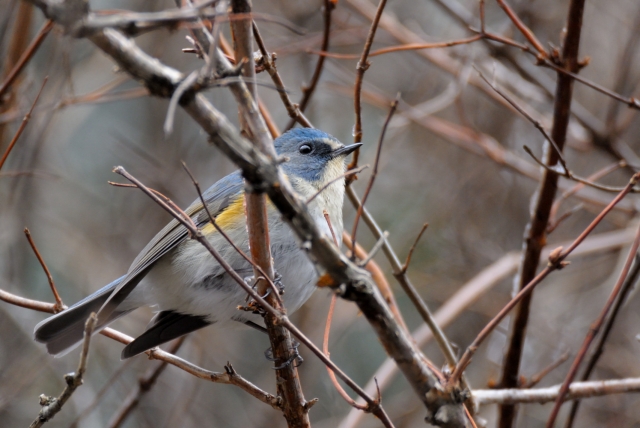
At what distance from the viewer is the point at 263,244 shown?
2.12 meters

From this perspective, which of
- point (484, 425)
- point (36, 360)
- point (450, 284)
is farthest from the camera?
point (450, 284)

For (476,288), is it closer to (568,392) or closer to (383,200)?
(568,392)

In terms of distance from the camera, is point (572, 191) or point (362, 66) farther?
point (572, 191)

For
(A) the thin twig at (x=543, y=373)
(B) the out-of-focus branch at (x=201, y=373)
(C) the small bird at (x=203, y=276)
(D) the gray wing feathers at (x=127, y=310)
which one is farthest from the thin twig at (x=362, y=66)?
(A) the thin twig at (x=543, y=373)

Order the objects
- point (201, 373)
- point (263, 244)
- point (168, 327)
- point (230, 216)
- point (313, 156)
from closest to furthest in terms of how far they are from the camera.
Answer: point (263, 244)
point (201, 373)
point (230, 216)
point (168, 327)
point (313, 156)

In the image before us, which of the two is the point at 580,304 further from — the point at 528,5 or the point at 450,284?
the point at 528,5

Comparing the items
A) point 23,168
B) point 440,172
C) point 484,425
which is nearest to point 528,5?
point 440,172

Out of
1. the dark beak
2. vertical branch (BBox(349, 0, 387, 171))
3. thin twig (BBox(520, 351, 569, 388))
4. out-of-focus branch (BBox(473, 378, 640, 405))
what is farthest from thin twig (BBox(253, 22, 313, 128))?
thin twig (BBox(520, 351, 569, 388))

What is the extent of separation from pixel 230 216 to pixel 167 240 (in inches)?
16.1

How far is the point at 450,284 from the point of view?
564 cm

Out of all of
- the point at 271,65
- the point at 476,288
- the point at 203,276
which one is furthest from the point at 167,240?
the point at 476,288

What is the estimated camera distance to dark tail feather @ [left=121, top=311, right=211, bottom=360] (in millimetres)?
3236

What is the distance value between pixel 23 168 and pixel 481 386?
4.09 metres

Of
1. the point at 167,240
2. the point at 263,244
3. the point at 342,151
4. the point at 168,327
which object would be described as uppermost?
the point at 342,151
